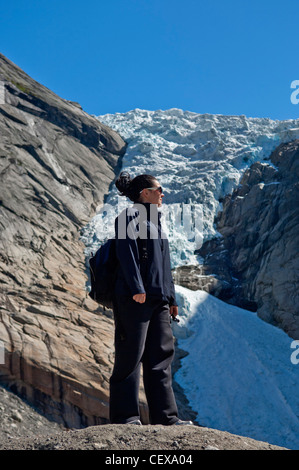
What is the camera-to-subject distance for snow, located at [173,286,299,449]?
20.1m

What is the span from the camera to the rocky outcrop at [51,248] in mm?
17344

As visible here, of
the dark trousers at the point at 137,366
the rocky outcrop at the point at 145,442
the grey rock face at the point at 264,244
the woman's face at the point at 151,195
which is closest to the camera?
the rocky outcrop at the point at 145,442

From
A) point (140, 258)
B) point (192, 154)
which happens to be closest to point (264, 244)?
point (192, 154)

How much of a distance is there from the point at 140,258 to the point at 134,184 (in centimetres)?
101

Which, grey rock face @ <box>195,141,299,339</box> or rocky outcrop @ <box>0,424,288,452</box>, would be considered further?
grey rock face @ <box>195,141,299,339</box>

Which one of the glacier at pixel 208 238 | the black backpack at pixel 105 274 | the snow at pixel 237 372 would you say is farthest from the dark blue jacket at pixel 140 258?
the glacier at pixel 208 238

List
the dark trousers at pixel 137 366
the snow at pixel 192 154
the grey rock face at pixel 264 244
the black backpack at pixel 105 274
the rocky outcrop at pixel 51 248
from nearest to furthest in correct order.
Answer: the dark trousers at pixel 137 366
the black backpack at pixel 105 274
the rocky outcrop at pixel 51 248
the grey rock face at pixel 264 244
the snow at pixel 192 154

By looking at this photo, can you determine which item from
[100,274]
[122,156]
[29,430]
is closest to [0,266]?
[29,430]

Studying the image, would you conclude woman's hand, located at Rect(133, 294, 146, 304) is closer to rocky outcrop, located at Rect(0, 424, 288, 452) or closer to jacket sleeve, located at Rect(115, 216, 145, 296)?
jacket sleeve, located at Rect(115, 216, 145, 296)

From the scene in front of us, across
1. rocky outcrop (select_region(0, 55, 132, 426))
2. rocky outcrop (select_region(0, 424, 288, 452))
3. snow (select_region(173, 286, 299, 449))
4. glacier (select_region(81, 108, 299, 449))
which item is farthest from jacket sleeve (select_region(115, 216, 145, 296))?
glacier (select_region(81, 108, 299, 449))

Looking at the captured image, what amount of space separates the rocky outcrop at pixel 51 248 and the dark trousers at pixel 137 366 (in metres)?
12.2

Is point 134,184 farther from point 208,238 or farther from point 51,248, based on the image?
point 208,238

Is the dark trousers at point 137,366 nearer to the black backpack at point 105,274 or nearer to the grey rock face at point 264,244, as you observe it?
the black backpack at point 105,274

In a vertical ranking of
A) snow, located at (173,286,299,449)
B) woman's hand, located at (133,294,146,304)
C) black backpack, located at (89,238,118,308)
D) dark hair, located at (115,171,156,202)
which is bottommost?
snow, located at (173,286,299,449)
